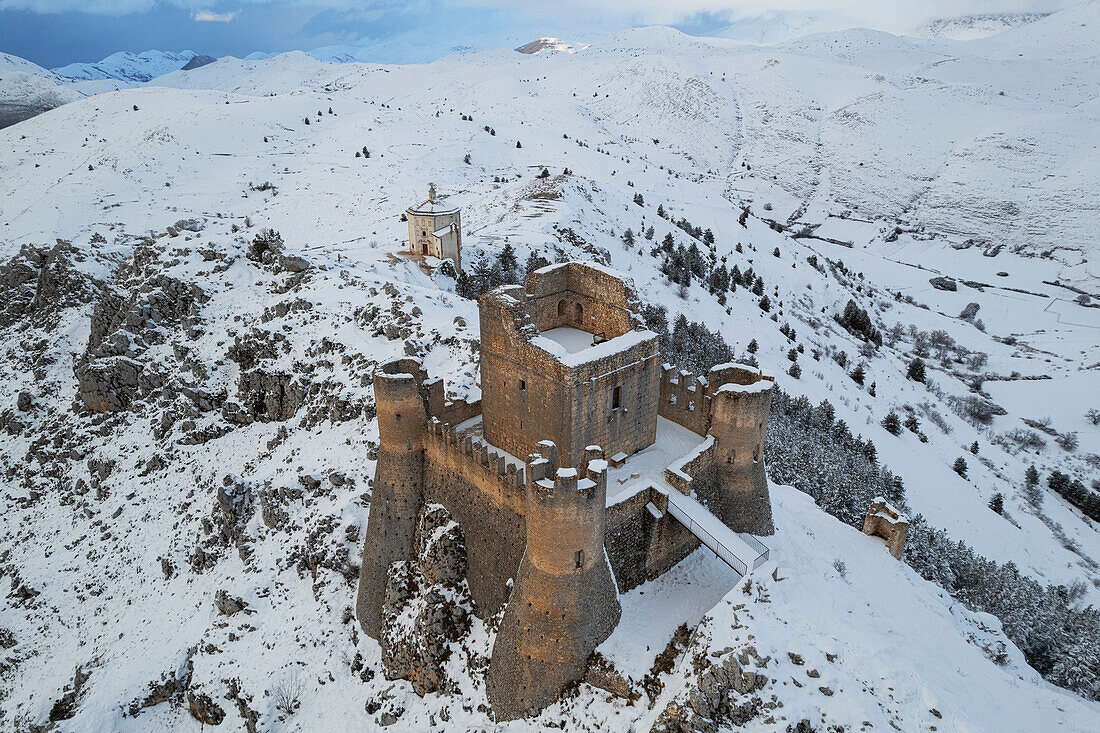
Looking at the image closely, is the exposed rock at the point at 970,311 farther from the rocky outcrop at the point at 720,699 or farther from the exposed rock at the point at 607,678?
the exposed rock at the point at 607,678

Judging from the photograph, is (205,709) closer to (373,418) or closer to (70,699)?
(70,699)

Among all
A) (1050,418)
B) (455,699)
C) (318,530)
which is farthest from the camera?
(1050,418)

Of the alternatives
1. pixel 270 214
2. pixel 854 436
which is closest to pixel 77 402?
pixel 270 214

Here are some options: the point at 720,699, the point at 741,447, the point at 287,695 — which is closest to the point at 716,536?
the point at 741,447

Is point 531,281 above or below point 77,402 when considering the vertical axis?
above

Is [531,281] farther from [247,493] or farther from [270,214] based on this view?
[270,214]

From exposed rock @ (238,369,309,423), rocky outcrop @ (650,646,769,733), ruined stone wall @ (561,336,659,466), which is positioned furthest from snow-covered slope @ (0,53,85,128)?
rocky outcrop @ (650,646,769,733)

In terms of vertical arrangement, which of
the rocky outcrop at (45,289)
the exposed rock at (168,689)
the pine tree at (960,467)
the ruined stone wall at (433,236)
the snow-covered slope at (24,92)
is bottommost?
the pine tree at (960,467)

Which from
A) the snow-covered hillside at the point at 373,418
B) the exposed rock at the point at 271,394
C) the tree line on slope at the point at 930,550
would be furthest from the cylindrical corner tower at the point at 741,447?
the exposed rock at the point at 271,394
